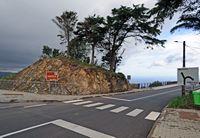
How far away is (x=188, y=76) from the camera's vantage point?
20781 mm

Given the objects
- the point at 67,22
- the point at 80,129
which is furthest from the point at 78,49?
the point at 80,129

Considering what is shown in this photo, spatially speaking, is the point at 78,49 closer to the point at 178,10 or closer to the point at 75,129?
the point at 178,10

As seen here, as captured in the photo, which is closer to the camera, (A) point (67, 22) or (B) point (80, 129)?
(B) point (80, 129)

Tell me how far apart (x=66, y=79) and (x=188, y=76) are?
563 inches

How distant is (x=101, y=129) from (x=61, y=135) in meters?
1.85

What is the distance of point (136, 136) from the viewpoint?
27.4ft

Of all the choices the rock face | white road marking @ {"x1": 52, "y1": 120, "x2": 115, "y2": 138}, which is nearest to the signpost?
the rock face

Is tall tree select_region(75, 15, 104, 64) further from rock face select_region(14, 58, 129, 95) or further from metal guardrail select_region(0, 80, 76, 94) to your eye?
metal guardrail select_region(0, 80, 76, 94)

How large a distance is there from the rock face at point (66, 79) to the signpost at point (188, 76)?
11.3 meters

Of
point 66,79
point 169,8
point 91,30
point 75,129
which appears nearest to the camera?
point 75,129

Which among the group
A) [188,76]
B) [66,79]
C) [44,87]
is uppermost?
[188,76]

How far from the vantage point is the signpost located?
20438mm

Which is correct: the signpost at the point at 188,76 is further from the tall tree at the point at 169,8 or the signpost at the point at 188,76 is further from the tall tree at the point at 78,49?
the tall tree at the point at 78,49

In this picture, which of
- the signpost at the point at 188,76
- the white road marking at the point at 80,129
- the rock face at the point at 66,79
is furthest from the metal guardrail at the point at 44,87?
the white road marking at the point at 80,129
